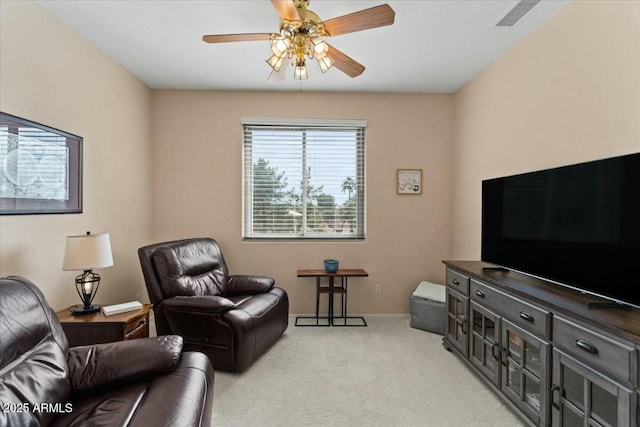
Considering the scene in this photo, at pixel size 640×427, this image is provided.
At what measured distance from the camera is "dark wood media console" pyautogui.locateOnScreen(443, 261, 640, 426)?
139cm

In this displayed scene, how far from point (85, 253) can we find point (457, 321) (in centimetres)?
299

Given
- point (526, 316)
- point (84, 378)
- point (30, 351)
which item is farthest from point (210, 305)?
point (526, 316)

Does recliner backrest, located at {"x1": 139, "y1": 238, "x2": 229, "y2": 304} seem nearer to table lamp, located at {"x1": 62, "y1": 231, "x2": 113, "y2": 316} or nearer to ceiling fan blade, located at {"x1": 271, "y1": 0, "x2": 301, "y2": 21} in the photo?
table lamp, located at {"x1": 62, "y1": 231, "x2": 113, "y2": 316}

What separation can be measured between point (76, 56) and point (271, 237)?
248 cm

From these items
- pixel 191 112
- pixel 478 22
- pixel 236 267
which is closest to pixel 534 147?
pixel 478 22

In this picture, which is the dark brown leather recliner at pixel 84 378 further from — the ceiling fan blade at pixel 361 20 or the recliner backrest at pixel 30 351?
the ceiling fan blade at pixel 361 20

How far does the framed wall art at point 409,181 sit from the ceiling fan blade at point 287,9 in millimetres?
2483

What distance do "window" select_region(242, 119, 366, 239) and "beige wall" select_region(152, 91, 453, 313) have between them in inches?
5.2

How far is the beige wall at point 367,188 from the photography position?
13.0 ft

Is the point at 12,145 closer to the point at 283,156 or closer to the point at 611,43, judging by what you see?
the point at 283,156

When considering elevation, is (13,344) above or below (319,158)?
below

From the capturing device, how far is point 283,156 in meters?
4.06

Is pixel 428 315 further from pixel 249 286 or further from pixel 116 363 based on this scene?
pixel 116 363

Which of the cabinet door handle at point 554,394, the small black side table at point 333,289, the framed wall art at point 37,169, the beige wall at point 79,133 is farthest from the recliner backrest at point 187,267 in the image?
the cabinet door handle at point 554,394
